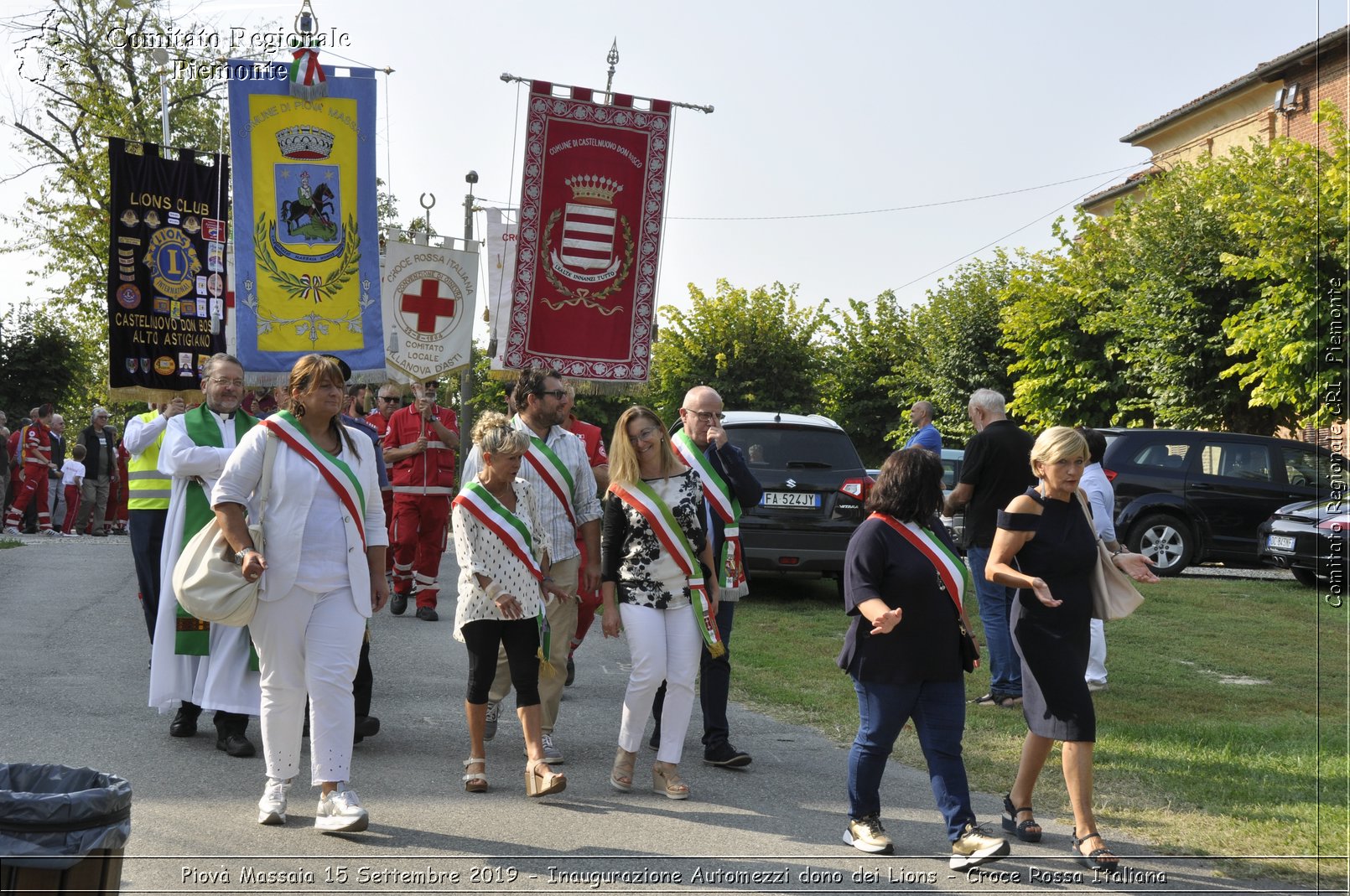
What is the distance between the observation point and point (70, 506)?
2245 centimetres

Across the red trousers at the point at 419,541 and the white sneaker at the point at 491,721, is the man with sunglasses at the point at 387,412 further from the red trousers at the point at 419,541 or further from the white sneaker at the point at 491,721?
the white sneaker at the point at 491,721

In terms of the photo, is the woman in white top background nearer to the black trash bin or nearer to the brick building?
the black trash bin

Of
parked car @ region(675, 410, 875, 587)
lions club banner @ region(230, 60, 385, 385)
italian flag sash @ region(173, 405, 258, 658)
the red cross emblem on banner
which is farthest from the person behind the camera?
the red cross emblem on banner

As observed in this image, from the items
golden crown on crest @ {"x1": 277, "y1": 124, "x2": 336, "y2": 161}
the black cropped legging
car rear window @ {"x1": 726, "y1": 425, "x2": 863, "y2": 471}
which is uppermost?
golden crown on crest @ {"x1": 277, "y1": 124, "x2": 336, "y2": 161}

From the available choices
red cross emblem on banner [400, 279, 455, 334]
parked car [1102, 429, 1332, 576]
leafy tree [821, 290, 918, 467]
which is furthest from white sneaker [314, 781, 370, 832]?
leafy tree [821, 290, 918, 467]

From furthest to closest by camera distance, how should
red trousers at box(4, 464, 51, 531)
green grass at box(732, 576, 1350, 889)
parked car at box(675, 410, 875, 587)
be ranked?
red trousers at box(4, 464, 51, 531)
parked car at box(675, 410, 875, 587)
green grass at box(732, 576, 1350, 889)

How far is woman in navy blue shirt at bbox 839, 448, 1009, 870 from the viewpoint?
210 inches

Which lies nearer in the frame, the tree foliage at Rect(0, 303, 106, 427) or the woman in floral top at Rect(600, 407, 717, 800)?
the woman in floral top at Rect(600, 407, 717, 800)

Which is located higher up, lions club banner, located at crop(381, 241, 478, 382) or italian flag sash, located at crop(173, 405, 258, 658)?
lions club banner, located at crop(381, 241, 478, 382)

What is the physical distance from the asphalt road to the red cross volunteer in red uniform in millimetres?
3303

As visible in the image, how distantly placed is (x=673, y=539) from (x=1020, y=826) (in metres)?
1.99

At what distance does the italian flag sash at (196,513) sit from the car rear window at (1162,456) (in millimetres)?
13861

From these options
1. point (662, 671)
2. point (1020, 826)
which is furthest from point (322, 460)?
point (1020, 826)

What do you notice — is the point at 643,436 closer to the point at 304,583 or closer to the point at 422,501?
the point at 304,583
